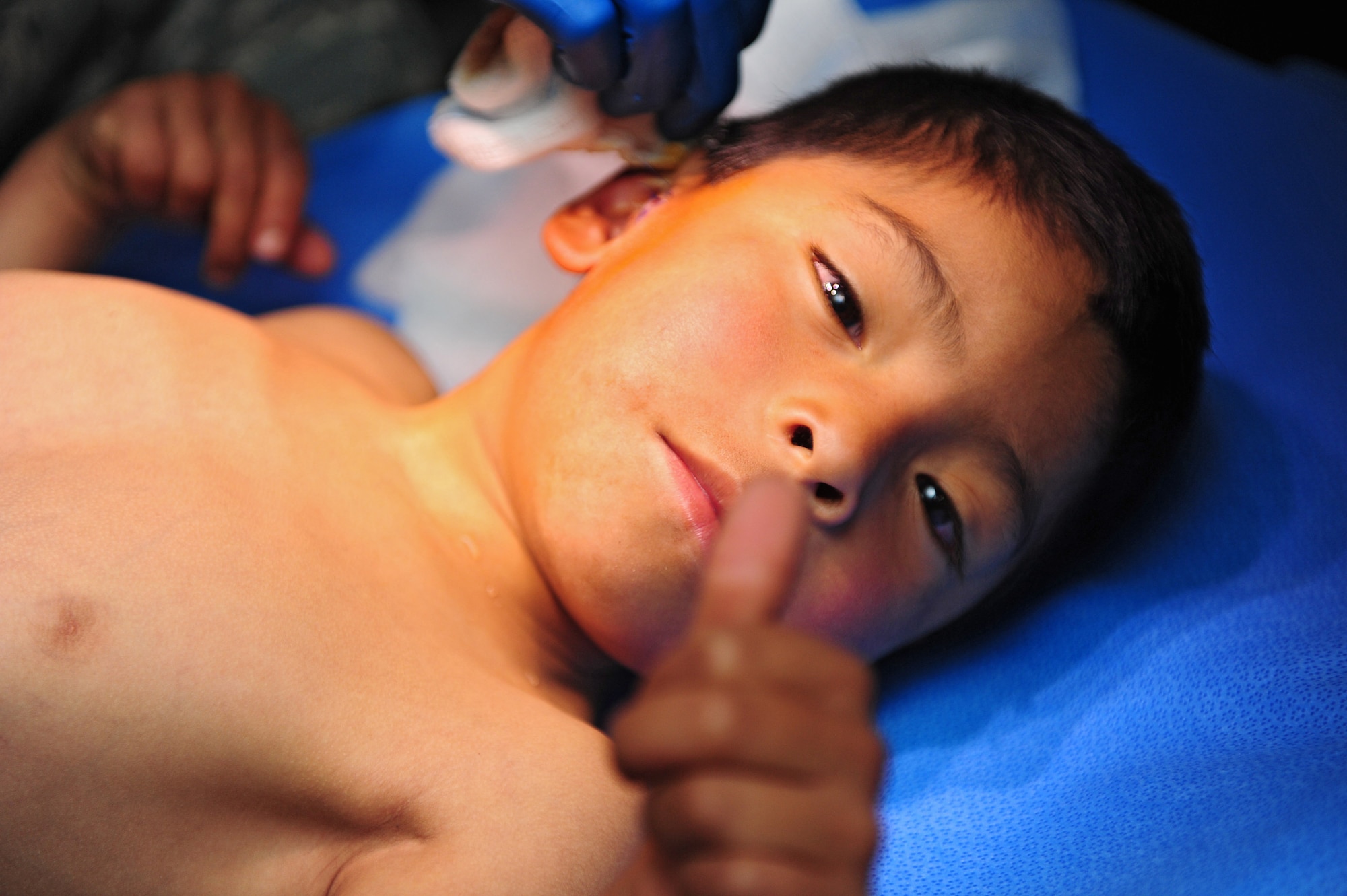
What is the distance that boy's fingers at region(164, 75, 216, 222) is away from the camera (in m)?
1.25

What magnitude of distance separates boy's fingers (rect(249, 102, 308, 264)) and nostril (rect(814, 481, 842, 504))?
2.60ft

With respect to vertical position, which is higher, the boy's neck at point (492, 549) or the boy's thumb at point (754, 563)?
the boy's thumb at point (754, 563)

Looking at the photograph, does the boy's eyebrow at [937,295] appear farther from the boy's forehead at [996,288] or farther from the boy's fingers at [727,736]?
the boy's fingers at [727,736]

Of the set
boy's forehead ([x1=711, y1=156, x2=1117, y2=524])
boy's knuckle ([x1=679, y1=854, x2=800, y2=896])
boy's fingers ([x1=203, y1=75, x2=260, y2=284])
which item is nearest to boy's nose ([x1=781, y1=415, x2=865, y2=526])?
boy's forehead ([x1=711, y1=156, x2=1117, y2=524])

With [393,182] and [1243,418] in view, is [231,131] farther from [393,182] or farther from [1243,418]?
[1243,418]

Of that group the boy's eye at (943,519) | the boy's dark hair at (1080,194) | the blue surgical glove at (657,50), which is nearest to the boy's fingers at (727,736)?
the boy's eye at (943,519)

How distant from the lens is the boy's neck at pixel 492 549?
0.98 metres

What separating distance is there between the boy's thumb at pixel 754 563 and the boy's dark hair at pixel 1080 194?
1.65 ft

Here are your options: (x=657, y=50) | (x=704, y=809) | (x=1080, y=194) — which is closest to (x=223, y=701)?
(x=704, y=809)

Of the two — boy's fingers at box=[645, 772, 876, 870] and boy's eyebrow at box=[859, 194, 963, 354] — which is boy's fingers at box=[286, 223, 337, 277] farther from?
boy's fingers at box=[645, 772, 876, 870]

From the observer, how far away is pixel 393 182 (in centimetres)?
150

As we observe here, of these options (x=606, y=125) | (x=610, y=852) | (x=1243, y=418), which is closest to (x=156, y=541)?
(x=610, y=852)

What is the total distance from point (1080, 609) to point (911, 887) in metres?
0.34

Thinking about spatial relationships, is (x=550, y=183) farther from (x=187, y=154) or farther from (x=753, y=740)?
(x=753, y=740)
